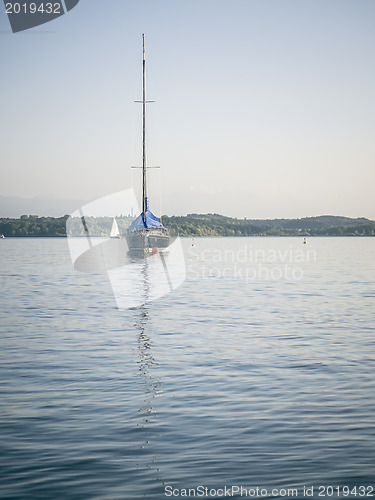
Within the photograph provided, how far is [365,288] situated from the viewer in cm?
4619

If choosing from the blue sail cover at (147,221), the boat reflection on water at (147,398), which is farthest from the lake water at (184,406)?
the blue sail cover at (147,221)

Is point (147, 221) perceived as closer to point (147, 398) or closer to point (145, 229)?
point (145, 229)

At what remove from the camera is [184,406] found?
1407cm

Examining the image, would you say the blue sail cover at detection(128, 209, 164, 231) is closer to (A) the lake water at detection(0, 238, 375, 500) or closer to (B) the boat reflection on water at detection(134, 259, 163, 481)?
(A) the lake water at detection(0, 238, 375, 500)

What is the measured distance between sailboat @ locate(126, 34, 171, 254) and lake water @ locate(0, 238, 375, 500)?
58.2m

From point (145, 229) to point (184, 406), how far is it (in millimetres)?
75349

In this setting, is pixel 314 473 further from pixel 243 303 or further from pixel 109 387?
pixel 243 303

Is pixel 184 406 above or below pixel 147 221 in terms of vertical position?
below

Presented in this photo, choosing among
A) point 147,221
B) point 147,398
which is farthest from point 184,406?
point 147,221

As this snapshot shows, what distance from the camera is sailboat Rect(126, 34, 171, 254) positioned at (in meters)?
88.4

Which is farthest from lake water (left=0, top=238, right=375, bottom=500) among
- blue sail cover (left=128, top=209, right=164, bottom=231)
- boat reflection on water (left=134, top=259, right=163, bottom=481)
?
blue sail cover (left=128, top=209, right=164, bottom=231)

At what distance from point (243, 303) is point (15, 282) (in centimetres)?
2372

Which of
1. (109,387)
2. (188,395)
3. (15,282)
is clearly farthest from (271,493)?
(15,282)

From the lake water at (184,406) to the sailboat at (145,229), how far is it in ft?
191
